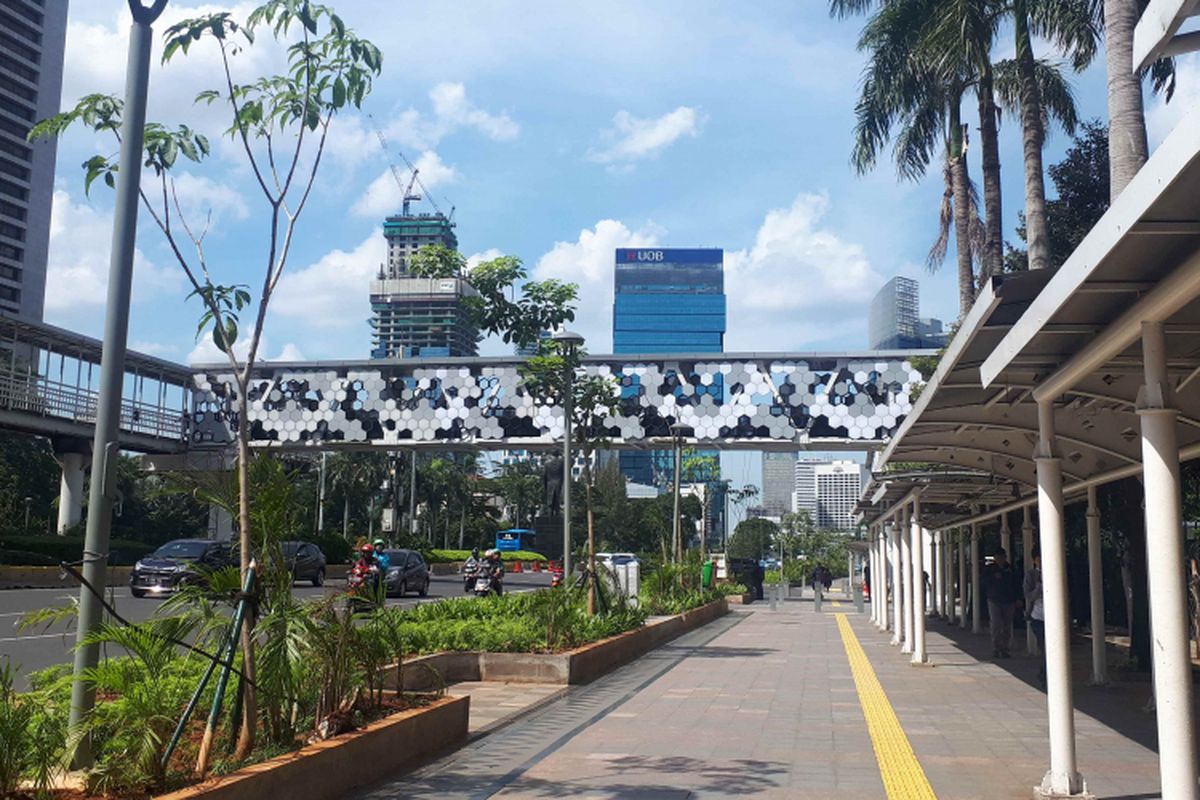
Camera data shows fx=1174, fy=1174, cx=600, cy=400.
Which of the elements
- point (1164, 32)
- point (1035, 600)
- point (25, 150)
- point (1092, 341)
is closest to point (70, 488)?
point (1035, 600)

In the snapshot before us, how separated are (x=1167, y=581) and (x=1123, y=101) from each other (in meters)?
9.99

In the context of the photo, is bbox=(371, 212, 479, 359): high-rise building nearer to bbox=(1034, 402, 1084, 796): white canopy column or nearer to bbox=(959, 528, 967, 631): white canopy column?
bbox=(1034, 402, 1084, 796): white canopy column

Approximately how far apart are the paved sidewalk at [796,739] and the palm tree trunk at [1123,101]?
612cm

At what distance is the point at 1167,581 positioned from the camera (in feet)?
19.0

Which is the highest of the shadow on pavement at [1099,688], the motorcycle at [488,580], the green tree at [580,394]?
the green tree at [580,394]

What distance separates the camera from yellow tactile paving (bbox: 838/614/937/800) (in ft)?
25.4

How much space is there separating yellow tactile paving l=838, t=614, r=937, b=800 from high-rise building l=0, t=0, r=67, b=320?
101 metres

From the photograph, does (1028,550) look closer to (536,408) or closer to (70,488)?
(536,408)

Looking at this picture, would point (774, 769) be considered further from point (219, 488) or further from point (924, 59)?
point (924, 59)

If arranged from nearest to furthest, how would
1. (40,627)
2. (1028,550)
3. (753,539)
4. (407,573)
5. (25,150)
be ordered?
(1028,550)
(40,627)
(407,573)
(25,150)
(753,539)

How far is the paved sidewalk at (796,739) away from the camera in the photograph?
25.5 feet

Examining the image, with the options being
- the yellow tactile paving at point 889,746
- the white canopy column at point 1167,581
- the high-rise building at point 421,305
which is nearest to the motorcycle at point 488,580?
the high-rise building at point 421,305

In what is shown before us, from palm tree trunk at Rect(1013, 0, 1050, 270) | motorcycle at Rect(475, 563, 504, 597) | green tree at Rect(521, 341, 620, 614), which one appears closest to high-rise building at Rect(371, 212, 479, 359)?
green tree at Rect(521, 341, 620, 614)

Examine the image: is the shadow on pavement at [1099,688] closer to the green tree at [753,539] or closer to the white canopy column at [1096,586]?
the white canopy column at [1096,586]
